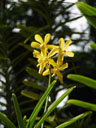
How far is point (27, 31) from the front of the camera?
96cm

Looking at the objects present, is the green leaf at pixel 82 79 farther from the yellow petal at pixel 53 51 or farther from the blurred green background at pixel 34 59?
the blurred green background at pixel 34 59

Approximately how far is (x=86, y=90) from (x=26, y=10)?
2.03ft

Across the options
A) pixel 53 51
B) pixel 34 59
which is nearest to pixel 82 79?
pixel 53 51

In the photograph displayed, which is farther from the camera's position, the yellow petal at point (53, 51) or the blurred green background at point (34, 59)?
the blurred green background at point (34, 59)

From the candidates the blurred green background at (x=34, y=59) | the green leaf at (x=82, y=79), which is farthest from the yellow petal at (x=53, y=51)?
the blurred green background at (x=34, y=59)

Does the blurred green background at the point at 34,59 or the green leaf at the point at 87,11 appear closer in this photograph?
the green leaf at the point at 87,11

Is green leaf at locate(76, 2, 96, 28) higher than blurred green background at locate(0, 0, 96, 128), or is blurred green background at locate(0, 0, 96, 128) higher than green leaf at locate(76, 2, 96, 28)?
green leaf at locate(76, 2, 96, 28)

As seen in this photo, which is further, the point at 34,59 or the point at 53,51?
the point at 34,59

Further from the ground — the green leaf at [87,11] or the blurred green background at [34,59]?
the green leaf at [87,11]

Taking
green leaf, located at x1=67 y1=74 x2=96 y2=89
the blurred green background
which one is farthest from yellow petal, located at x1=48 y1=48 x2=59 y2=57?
the blurred green background

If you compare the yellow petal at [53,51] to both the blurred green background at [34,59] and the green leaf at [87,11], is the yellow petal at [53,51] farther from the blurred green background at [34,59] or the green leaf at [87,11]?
the blurred green background at [34,59]

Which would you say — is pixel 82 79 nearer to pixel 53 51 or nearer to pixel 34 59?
pixel 53 51

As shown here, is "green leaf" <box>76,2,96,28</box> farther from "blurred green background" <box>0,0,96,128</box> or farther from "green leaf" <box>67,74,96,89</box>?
"blurred green background" <box>0,0,96,128</box>

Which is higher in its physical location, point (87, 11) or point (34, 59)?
point (87, 11)
